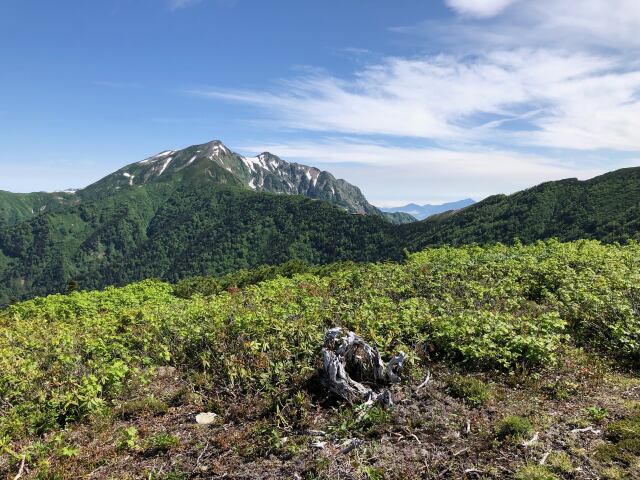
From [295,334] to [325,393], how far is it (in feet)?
8.23

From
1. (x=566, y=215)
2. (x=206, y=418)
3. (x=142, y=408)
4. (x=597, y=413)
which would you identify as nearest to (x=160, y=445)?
(x=206, y=418)

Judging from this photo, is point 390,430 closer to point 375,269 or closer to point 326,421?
point 326,421

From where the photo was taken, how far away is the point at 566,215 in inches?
6491

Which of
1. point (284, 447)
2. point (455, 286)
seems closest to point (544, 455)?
point (284, 447)

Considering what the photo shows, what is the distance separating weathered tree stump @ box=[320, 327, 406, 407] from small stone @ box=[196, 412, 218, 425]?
8.81 feet

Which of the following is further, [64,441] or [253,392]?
[253,392]

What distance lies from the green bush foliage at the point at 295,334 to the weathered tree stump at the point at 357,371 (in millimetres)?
622

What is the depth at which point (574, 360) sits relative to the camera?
10430 mm

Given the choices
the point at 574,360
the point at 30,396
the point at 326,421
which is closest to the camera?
the point at 326,421

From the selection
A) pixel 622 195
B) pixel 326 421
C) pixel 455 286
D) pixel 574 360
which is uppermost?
pixel 622 195

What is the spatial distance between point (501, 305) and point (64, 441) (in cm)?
1341

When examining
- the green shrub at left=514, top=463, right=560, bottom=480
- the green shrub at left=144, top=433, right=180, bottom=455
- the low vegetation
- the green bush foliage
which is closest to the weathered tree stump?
the low vegetation

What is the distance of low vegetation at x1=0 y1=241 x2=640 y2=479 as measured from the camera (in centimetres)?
718

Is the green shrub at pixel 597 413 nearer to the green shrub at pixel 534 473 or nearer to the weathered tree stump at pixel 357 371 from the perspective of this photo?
the green shrub at pixel 534 473
